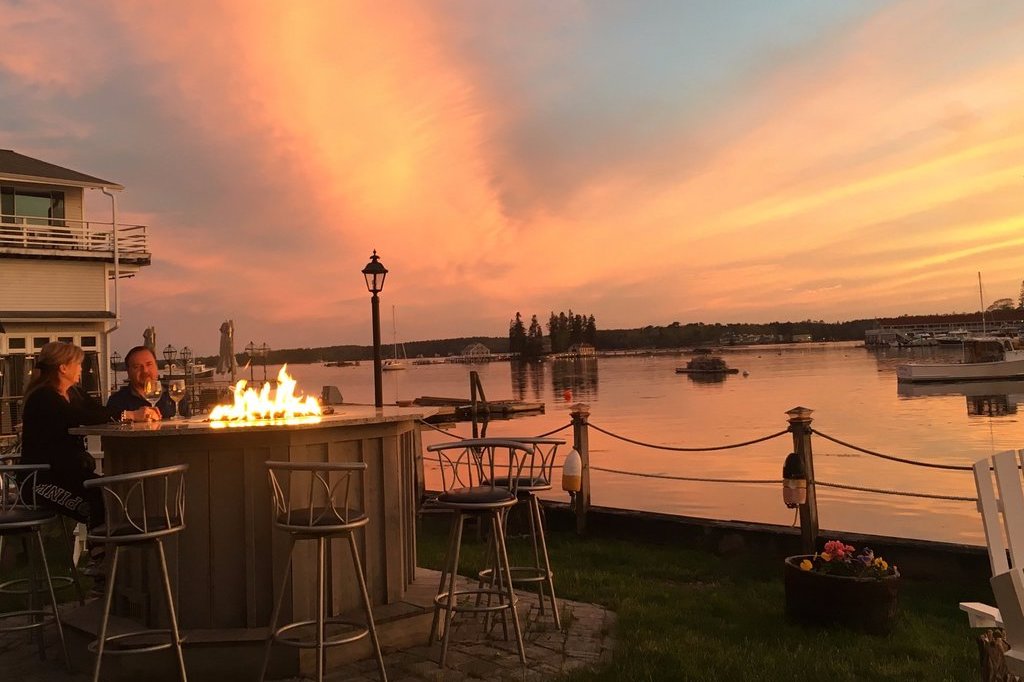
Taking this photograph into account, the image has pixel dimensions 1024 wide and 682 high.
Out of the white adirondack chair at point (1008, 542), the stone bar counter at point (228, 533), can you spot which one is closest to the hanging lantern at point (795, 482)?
the white adirondack chair at point (1008, 542)

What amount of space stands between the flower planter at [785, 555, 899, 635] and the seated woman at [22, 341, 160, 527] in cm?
503

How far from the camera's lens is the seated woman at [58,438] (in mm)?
5488

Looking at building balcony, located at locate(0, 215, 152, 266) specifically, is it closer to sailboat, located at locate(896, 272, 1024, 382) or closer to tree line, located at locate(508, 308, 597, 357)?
sailboat, located at locate(896, 272, 1024, 382)

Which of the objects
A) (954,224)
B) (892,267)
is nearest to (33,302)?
(954,224)

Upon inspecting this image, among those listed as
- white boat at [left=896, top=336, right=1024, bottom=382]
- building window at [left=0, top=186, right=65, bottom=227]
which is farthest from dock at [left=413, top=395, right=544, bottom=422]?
white boat at [left=896, top=336, right=1024, bottom=382]

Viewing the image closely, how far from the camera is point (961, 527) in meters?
13.8

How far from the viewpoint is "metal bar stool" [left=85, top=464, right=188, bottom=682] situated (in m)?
4.02

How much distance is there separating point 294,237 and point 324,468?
702 inches

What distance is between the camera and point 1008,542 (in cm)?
358

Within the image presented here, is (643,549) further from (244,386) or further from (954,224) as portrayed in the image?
(954,224)

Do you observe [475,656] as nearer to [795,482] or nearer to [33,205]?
[795,482]

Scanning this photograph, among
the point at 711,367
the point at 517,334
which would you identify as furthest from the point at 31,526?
the point at 517,334

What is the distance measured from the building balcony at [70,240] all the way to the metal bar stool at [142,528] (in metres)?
23.4

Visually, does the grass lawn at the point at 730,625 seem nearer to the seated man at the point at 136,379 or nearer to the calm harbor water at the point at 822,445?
the seated man at the point at 136,379
